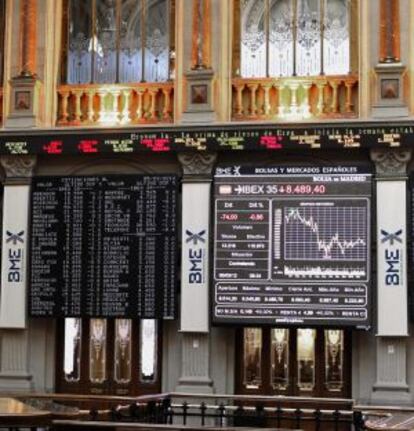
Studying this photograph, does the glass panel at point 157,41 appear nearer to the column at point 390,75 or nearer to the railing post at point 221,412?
the column at point 390,75

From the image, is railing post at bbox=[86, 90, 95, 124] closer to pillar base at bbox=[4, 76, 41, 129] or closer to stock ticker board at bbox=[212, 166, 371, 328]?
pillar base at bbox=[4, 76, 41, 129]

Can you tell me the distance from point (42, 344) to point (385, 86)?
7375 millimetres

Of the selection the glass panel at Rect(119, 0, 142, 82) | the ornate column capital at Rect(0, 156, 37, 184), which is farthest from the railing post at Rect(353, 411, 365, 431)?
the glass panel at Rect(119, 0, 142, 82)

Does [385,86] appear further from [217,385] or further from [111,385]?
[111,385]

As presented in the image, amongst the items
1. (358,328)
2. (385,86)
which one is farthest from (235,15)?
(358,328)

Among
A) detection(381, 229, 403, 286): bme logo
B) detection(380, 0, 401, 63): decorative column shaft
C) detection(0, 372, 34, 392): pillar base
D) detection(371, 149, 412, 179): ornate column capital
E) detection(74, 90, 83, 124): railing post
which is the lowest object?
detection(0, 372, 34, 392): pillar base

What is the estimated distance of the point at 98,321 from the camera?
57.0ft

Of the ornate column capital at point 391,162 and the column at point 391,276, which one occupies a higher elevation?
the ornate column capital at point 391,162

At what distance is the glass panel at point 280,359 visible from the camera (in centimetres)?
1658

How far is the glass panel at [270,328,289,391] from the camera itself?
16.6 m

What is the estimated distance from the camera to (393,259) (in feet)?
52.4

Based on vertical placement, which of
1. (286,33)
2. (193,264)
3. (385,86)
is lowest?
(193,264)

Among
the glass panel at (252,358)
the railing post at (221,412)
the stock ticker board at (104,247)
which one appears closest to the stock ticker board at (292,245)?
the glass panel at (252,358)

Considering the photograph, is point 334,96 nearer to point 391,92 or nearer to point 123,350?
Result: point 391,92
